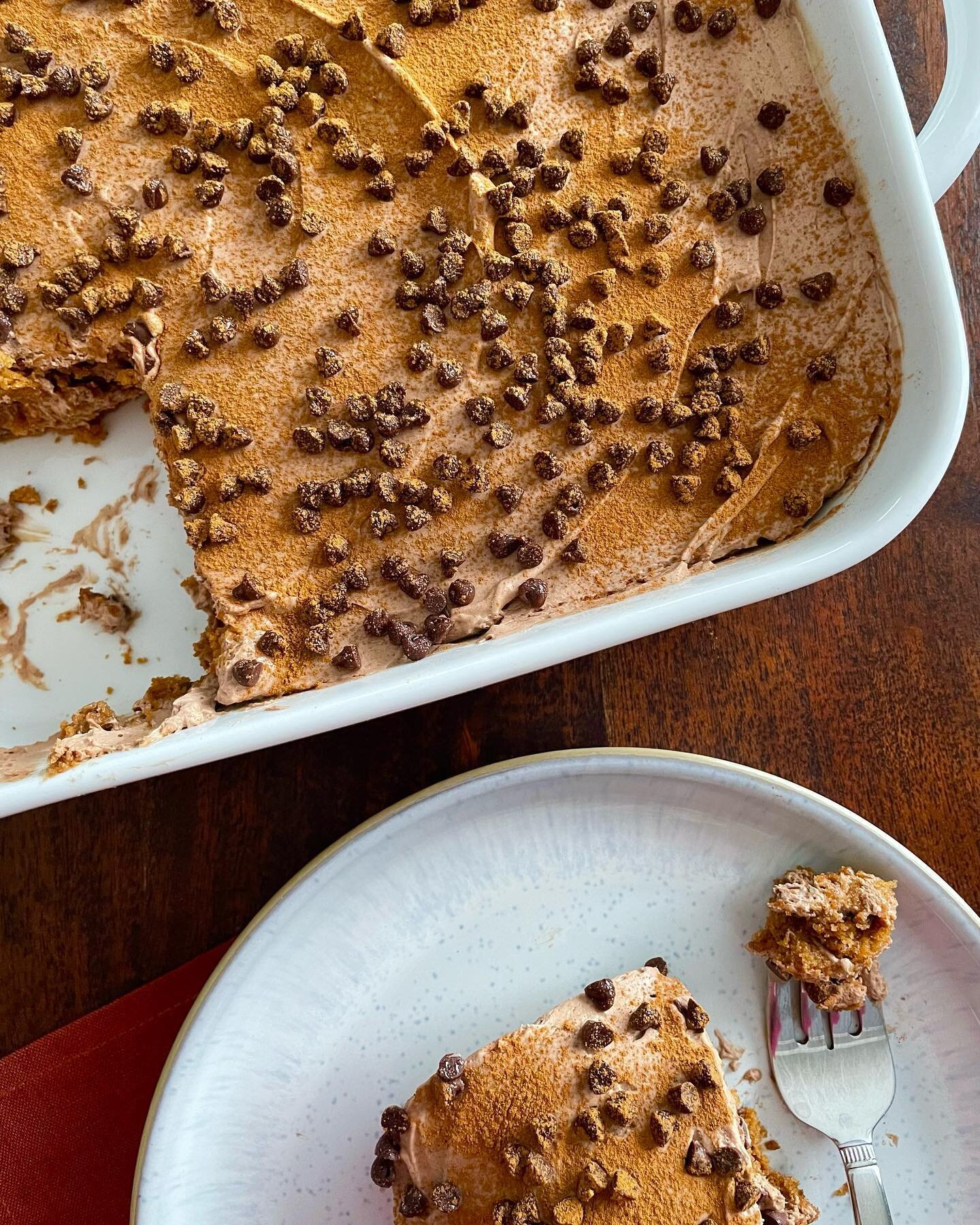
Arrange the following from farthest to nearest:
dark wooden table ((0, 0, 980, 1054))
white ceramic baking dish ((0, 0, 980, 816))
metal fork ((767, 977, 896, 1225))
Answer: dark wooden table ((0, 0, 980, 1054)) < metal fork ((767, 977, 896, 1225)) < white ceramic baking dish ((0, 0, 980, 816))

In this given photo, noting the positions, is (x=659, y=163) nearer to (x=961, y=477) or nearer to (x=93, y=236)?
(x=961, y=477)

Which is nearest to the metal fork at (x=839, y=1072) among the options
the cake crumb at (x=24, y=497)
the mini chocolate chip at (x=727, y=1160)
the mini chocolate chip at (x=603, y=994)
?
the mini chocolate chip at (x=727, y=1160)

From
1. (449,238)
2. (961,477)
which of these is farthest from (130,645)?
(961,477)

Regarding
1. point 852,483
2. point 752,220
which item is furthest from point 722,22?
point 852,483

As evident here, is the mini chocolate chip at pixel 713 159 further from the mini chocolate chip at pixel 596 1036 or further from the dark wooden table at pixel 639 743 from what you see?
the mini chocolate chip at pixel 596 1036

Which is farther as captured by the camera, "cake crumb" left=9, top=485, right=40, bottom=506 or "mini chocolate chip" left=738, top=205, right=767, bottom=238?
"cake crumb" left=9, top=485, right=40, bottom=506

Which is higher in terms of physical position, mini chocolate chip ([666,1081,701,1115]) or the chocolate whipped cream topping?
the chocolate whipped cream topping

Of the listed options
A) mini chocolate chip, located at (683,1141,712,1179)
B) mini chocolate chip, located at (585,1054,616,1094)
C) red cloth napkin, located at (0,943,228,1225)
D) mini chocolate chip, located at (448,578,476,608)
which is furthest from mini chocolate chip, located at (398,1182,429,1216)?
mini chocolate chip, located at (448,578,476,608)

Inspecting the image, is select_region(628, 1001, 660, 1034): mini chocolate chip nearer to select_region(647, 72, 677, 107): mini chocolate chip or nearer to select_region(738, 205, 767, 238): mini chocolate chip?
select_region(738, 205, 767, 238): mini chocolate chip

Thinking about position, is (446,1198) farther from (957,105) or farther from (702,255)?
(957,105)
